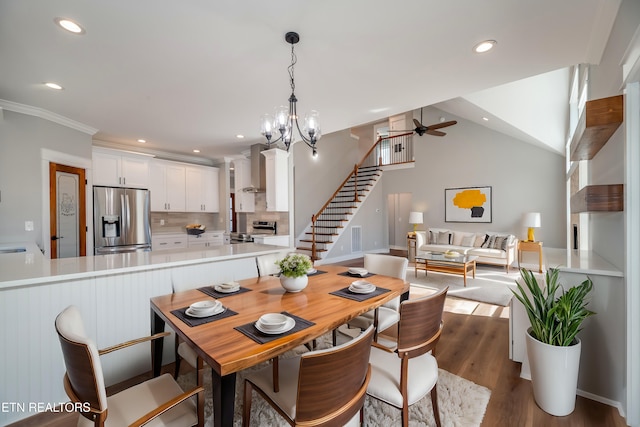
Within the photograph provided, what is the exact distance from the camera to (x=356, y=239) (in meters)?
7.92

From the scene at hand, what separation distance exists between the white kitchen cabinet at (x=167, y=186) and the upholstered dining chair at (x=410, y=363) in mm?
5394

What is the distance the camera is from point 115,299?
211 centimetres

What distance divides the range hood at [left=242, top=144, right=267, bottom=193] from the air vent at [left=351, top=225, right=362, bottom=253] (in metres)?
3.47

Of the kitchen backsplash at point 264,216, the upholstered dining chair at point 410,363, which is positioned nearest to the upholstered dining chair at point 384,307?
the upholstered dining chair at point 410,363

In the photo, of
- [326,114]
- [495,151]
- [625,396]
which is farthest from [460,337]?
[495,151]

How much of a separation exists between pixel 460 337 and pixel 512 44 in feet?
8.71

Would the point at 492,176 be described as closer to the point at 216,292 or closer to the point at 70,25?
the point at 216,292

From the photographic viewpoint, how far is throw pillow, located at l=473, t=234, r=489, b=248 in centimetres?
650

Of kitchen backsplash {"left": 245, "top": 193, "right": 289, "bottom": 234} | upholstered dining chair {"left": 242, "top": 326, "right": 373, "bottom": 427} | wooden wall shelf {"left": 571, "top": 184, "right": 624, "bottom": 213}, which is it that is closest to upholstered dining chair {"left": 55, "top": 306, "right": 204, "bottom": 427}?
upholstered dining chair {"left": 242, "top": 326, "right": 373, "bottom": 427}

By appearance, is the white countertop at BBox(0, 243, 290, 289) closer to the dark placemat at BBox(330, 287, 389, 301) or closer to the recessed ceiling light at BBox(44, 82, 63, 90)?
the dark placemat at BBox(330, 287, 389, 301)

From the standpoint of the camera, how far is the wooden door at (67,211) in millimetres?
3691

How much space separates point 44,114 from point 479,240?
8.11 meters

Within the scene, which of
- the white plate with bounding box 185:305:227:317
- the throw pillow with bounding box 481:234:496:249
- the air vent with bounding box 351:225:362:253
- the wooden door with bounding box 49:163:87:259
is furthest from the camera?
the air vent with bounding box 351:225:362:253

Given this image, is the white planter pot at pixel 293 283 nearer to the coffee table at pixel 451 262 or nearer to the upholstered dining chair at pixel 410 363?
the upholstered dining chair at pixel 410 363
